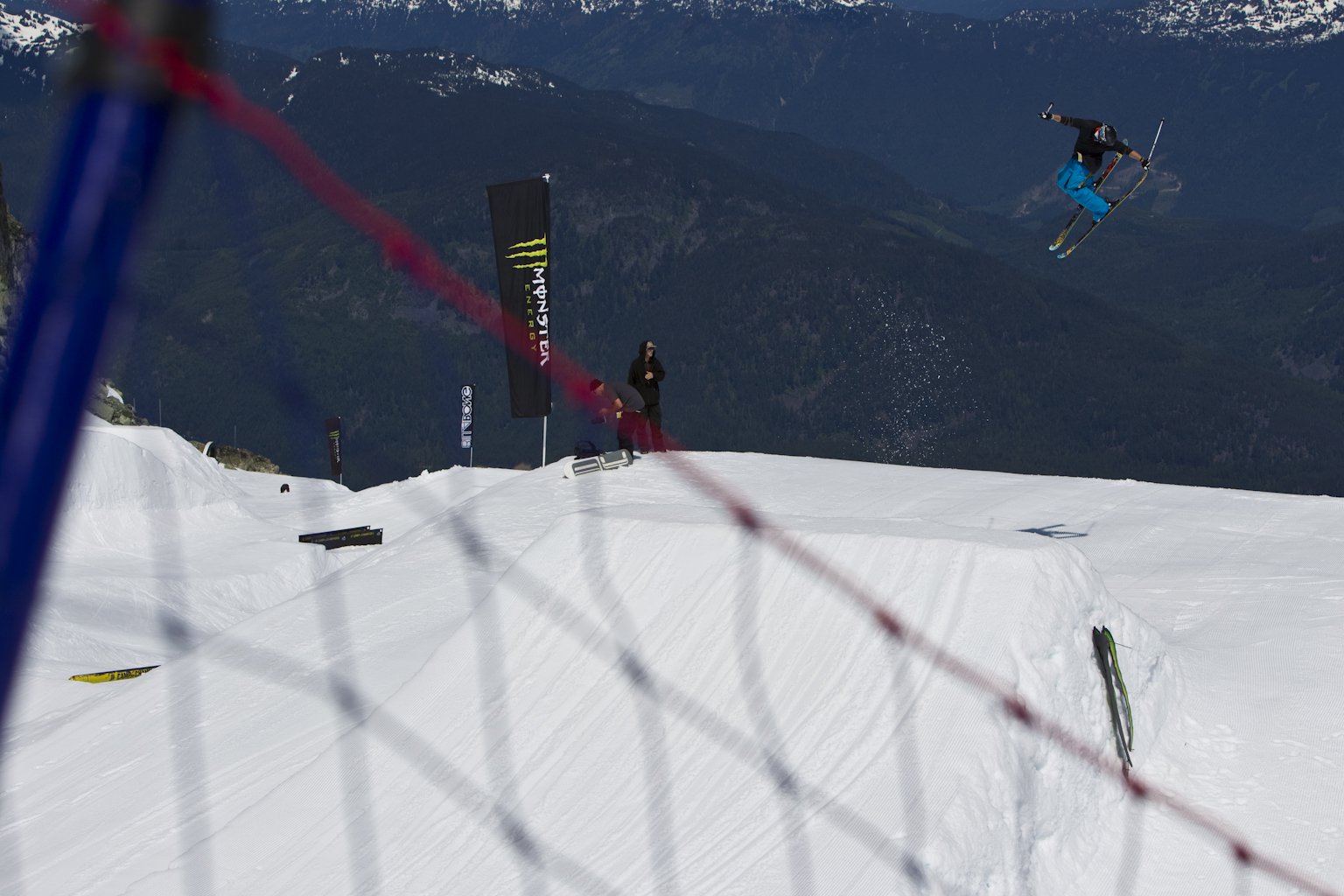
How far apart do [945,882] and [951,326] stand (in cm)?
18662

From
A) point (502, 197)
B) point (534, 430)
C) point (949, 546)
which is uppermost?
point (502, 197)

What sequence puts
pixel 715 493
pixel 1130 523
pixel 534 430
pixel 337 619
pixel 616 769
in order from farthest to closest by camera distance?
pixel 534 430, pixel 715 493, pixel 1130 523, pixel 337 619, pixel 616 769

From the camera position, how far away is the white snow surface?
5.03m

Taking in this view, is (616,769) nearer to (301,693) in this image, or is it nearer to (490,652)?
(490,652)

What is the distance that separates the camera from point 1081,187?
13.4 m

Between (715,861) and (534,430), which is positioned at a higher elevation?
(715,861)

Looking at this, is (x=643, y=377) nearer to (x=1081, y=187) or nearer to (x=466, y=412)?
(x=1081, y=187)

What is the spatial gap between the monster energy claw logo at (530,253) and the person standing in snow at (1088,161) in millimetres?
6256

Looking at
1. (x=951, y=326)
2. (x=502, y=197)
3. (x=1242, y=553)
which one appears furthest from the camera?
(x=951, y=326)

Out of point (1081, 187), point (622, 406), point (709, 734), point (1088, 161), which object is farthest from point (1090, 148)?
point (709, 734)

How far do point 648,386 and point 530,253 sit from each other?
2.83 m

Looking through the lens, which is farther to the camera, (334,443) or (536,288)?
(334,443)

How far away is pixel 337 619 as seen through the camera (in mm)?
9266

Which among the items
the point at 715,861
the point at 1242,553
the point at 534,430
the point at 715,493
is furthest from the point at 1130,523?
the point at 534,430
